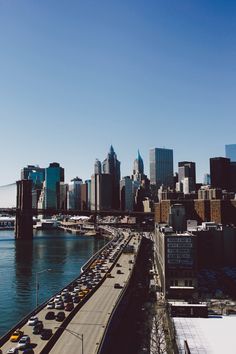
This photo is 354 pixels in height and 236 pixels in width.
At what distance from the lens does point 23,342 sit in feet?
124

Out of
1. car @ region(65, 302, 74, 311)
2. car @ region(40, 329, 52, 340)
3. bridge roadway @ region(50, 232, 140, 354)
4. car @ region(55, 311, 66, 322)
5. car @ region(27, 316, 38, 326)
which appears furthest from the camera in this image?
car @ region(65, 302, 74, 311)

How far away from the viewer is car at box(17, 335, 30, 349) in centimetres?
3719

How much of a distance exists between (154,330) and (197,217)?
107m

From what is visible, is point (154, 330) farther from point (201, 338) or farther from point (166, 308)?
point (166, 308)

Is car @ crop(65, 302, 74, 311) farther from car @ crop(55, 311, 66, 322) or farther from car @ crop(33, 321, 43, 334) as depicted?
car @ crop(33, 321, 43, 334)

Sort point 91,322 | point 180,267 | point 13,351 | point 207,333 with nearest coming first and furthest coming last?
point 13,351, point 91,322, point 207,333, point 180,267

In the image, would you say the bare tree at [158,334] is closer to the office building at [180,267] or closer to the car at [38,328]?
the office building at [180,267]

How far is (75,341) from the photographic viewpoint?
39.8 metres

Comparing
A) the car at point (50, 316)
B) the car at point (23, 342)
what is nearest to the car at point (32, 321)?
the car at point (50, 316)

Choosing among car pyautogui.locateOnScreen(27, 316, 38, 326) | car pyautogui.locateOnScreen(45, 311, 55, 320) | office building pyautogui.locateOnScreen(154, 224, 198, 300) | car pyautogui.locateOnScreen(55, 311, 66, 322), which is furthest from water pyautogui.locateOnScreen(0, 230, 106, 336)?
office building pyautogui.locateOnScreen(154, 224, 198, 300)

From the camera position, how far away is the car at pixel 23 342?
37194 millimetres

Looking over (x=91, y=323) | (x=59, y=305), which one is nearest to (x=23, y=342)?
(x=91, y=323)

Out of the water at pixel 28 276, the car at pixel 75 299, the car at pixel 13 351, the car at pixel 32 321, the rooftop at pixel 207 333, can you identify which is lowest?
the rooftop at pixel 207 333

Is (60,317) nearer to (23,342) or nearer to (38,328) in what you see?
(38,328)
